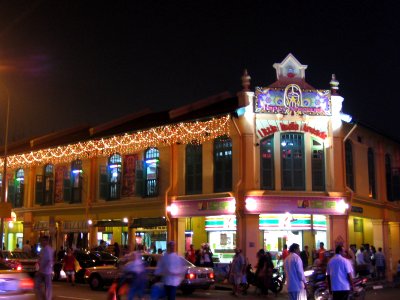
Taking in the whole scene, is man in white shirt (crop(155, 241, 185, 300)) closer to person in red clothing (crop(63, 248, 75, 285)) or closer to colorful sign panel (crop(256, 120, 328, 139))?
person in red clothing (crop(63, 248, 75, 285))

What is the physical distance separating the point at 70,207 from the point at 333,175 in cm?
1719

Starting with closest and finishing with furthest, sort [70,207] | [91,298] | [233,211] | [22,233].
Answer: [91,298] < [233,211] < [70,207] < [22,233]

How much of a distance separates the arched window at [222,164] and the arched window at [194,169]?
975 millimetres

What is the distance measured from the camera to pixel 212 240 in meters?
30.3

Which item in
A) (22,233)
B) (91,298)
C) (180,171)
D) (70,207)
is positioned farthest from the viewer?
(22,233)

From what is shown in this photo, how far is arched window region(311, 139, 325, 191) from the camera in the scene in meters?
27.9

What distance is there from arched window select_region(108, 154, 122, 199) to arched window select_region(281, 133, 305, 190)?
10.5 meters

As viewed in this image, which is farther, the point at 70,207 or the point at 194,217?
the point at 70,207

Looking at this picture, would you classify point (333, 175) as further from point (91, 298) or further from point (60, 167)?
point (60, 167)

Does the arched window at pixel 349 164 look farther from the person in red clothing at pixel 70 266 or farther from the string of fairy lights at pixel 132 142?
the person in red clothing at pixel 70 266

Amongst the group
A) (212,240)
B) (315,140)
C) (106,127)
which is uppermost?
(106,127)

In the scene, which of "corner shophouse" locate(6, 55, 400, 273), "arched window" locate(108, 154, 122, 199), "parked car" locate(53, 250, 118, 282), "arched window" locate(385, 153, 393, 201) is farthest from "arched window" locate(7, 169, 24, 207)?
"arched window" locate(385, 153, 393, 201)

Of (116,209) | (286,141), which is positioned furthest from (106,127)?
(286,141)

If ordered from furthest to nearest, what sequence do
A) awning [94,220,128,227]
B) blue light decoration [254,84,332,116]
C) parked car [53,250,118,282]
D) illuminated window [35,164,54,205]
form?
illuminated window [35,164,54,205] → awning [94,220,128,227] → blue light decoration [254,84,332,116] → parked car [53,250,118,282]
